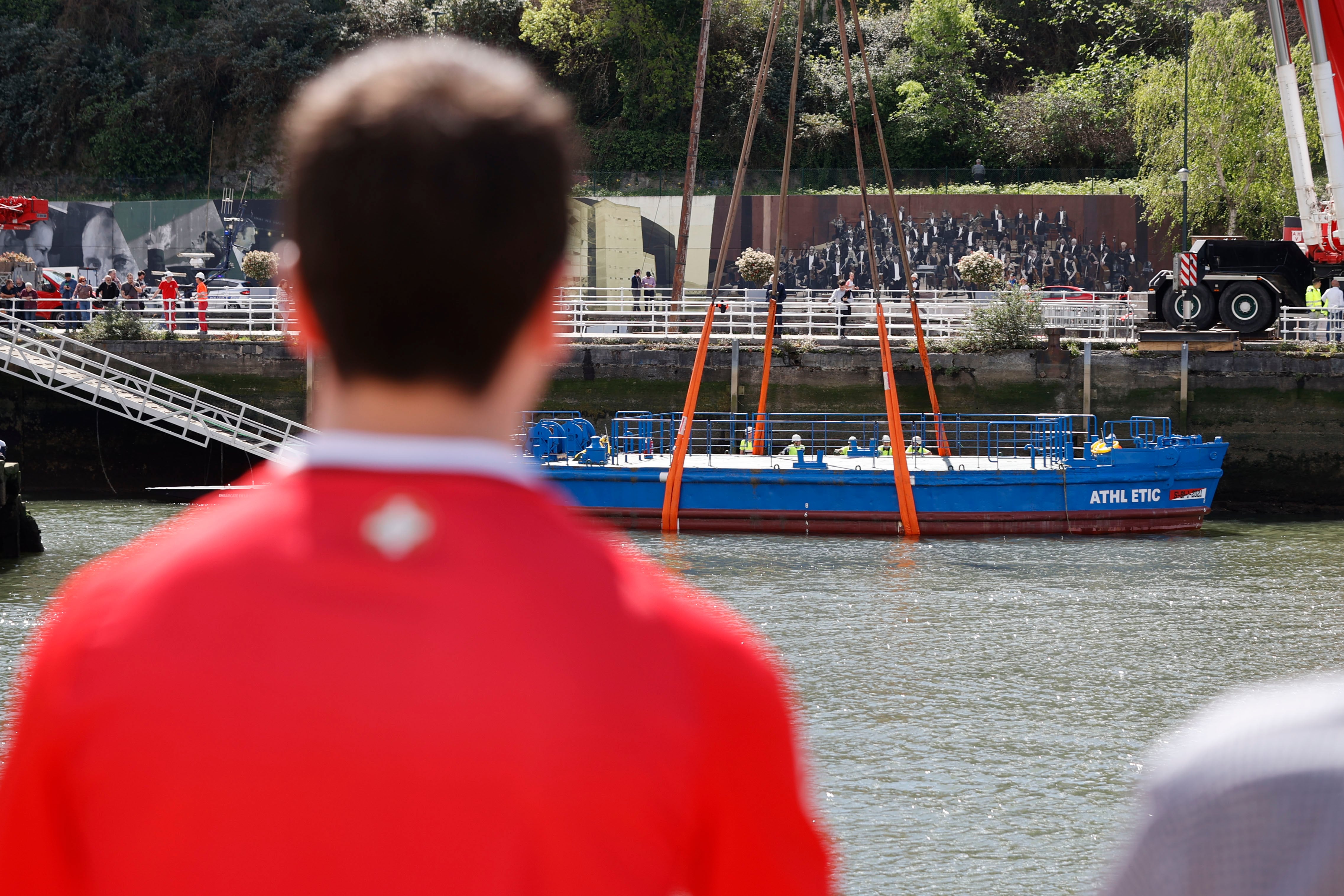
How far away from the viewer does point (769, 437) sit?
2566 centimetres

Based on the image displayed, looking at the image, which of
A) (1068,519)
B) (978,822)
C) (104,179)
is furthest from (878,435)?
(104,179)

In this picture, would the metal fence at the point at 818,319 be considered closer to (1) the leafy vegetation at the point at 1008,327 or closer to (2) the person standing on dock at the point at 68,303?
(1) the leafy vegetation at the point at 1008,327

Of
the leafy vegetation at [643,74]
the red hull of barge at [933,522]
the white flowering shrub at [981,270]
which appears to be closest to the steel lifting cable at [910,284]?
the red hull of barge at [933,522]

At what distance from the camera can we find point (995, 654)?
1384 cm

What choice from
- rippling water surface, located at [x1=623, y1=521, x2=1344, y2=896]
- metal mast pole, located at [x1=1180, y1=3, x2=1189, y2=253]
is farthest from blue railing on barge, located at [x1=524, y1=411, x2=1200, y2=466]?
metal mast pole, located at [x1=1180, y1=3, x2=1189, y2=253]

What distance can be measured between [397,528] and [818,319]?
34047mm

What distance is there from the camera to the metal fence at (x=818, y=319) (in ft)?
93.8

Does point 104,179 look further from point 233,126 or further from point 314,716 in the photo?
point 314,716

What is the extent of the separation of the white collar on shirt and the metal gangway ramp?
22882 mm

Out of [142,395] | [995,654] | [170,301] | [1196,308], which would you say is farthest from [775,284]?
[170,301]

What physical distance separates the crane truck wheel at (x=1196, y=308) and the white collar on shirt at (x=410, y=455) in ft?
91.7

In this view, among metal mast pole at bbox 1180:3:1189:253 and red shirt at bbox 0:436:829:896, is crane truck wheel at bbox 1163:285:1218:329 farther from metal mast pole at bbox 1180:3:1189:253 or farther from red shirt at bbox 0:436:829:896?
red shirt at bbox 0:436:829:896

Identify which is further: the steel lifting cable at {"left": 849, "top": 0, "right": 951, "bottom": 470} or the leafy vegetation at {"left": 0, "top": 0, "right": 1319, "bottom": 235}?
the leafy vegetation at {"left": 0, "top": 0, "right": 1319, "bottom": 235}

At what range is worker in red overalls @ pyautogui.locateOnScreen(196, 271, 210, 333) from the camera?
96.9 feet
